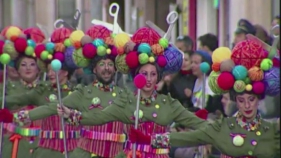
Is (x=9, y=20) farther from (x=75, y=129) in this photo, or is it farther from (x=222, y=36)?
(x=75, y=129)

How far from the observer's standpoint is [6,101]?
11.4 meters

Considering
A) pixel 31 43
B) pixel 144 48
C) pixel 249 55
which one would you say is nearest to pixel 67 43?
pixel 31 43

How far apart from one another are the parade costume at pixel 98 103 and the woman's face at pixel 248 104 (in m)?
2.02


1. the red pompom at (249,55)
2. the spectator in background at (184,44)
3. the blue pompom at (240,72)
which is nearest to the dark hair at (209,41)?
the spectator in background at (184,44)

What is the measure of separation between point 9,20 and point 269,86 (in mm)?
13644

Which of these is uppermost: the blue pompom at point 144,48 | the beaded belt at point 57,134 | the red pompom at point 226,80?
the blue pompom at point 144,48

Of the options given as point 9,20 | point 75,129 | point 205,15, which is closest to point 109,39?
point 75,129

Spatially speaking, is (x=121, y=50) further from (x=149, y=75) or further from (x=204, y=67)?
(x=204, y=67)

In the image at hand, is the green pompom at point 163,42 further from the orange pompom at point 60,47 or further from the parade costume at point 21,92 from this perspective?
the parade costume at point 21,92

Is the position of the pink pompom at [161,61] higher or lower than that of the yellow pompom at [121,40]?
lower

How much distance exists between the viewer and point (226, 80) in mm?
7926

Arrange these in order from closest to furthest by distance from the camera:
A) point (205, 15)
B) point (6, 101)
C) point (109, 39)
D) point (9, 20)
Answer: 1. point (109, 39)
2. point (6, 101)
3. point (205, 15)
4. point (9, 20)

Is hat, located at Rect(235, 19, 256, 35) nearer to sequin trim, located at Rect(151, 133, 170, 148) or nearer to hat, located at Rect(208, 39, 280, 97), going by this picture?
hat, located at Rect(208, 39, 280, 97)

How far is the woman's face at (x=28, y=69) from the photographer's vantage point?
11352mm
